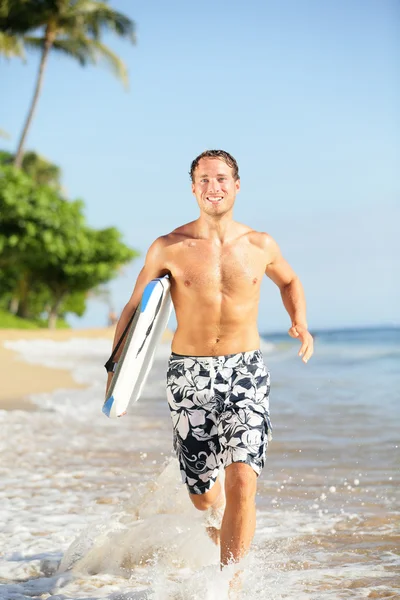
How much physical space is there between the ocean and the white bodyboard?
784mm

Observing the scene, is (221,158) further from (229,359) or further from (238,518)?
(238,518)

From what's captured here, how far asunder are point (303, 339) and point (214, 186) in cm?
80

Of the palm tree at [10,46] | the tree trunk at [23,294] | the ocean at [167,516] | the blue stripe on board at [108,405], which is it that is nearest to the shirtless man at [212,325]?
the blue stripe on board at [108,405]

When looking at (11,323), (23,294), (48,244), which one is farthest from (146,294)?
(23,294)

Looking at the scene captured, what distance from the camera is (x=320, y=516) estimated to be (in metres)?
5.04

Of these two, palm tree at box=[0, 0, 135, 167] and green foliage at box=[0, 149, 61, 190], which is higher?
palm tree at box=[0, 0, 135, 167]

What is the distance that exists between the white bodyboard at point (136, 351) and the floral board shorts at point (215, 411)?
0.16 m

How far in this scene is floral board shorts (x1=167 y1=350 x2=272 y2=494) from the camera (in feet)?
11.1

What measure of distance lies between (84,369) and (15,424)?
9.89 metres

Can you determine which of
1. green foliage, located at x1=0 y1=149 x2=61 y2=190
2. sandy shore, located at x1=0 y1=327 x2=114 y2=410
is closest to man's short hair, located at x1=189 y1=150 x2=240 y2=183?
sandy shore, located at x1=0 y1=327 x2=114 y2=410

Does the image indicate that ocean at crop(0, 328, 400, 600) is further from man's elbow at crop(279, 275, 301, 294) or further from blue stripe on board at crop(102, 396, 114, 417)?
man's elbow at crop(279, 275, 301, 294)

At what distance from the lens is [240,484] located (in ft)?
10.6

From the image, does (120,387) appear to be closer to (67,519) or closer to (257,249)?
(257,249)

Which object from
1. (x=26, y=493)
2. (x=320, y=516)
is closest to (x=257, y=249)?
(x=320, y=516)
